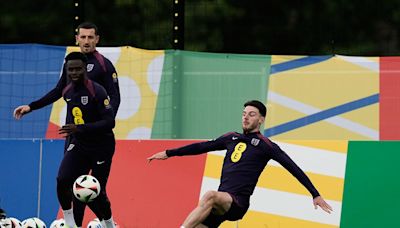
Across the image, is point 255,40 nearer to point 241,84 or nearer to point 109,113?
point 241,84

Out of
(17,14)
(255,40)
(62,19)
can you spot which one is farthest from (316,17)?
(17,14)

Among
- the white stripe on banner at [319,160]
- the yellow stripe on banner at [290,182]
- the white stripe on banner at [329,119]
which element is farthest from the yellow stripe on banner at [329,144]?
the white stripe on banner at [329,119]

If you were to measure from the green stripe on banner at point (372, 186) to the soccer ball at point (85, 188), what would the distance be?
3432 mm

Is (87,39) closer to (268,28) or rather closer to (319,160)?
(319,160)

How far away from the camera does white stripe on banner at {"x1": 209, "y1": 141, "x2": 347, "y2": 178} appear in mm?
17156

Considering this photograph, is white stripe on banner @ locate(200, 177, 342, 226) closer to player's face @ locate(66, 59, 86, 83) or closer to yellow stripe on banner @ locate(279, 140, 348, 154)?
yellow stripe on banner @ locate(279, 140, 348, 154)

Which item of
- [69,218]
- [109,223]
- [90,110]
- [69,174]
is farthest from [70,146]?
[109,223]

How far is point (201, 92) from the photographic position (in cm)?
1866

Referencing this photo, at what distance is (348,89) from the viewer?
18.3 metres

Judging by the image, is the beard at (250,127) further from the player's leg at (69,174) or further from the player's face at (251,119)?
the player's leg at (69,174)

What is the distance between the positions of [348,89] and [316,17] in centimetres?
139

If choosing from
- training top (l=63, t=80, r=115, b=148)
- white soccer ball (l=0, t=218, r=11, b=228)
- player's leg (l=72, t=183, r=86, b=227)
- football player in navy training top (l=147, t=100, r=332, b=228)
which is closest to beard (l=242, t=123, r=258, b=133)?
football player in navy training top (l=147, t=100, r=332, b=228)

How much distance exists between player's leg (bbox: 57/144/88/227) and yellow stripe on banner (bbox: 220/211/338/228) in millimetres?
2553

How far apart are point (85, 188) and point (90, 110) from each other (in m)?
0.91
